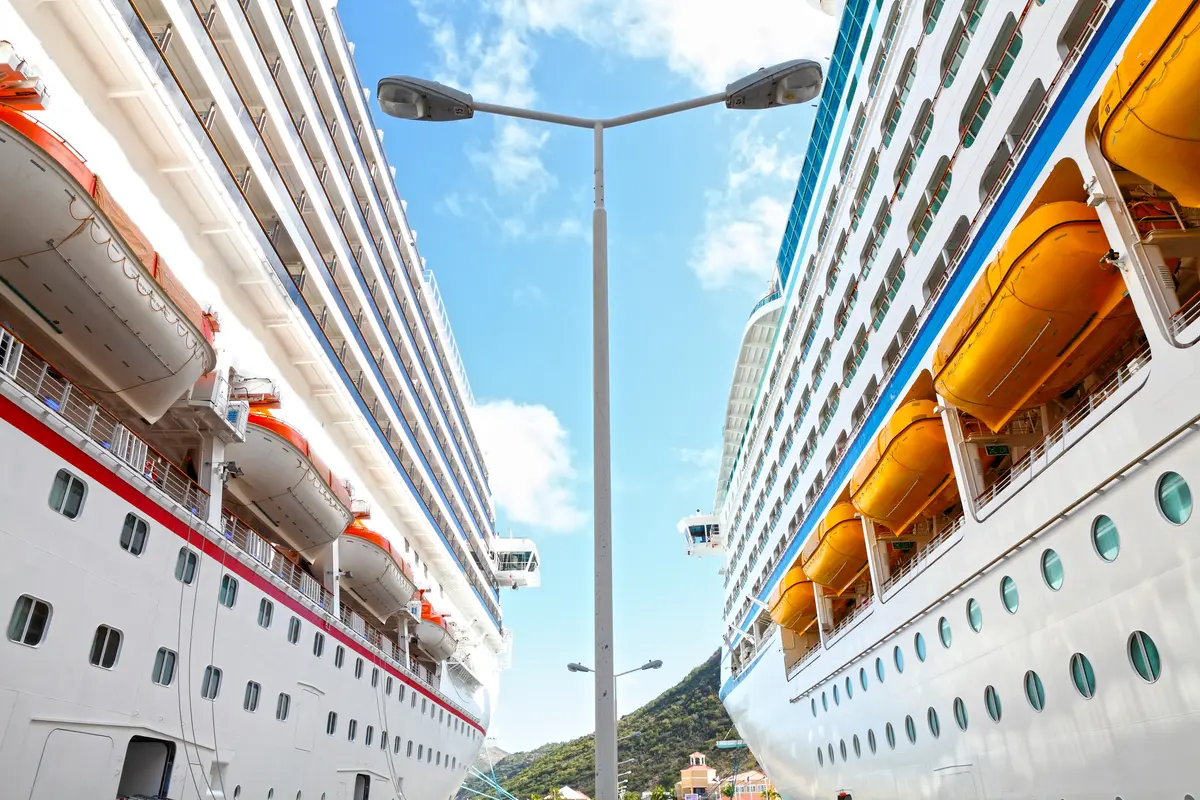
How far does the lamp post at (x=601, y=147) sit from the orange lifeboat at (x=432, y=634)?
19.8 meters

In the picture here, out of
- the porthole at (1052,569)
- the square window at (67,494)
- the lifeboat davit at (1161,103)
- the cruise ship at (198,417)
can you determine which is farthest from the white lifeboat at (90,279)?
the porthole at (1052,569)

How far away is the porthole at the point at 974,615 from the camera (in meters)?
11.0

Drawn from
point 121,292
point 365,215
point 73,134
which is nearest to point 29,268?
point 121,292

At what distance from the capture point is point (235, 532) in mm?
13242

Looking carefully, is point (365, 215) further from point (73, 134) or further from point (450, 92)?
point (450, 92)

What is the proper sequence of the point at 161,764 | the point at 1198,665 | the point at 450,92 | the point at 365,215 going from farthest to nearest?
the point at 365,215 < the point at 161,764 < the point at 1198,665 < the point at 450,92

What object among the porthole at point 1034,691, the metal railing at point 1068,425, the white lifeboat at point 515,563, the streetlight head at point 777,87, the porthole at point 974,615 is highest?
the white lifeboat at point 515,563

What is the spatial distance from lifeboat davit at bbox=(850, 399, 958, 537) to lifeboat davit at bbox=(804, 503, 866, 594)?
7.15 feet

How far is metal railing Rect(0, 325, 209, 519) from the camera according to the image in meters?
8.65

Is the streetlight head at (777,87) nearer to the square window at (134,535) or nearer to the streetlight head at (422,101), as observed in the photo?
the streetlight head at (422,101)

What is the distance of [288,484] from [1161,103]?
13.5 meters

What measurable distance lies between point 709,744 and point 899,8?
98.6 m

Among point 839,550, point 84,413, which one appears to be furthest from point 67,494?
point 839,550

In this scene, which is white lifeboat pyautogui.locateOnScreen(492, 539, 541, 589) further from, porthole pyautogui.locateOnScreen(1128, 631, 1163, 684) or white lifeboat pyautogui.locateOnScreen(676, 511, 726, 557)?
porthole pyautogui.locateOnScreen(1128, 631, 1163, 684)
